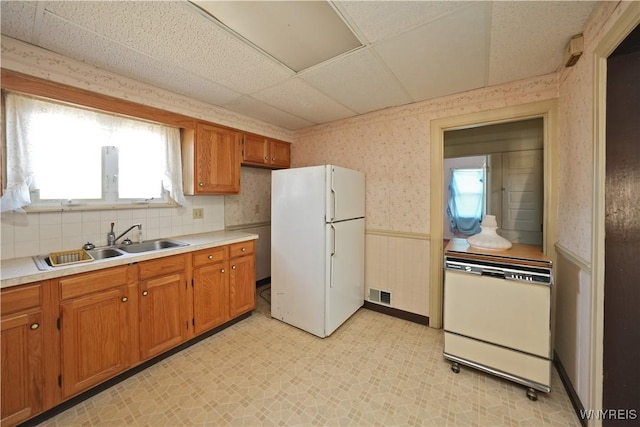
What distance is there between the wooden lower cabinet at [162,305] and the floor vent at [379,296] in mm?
1900

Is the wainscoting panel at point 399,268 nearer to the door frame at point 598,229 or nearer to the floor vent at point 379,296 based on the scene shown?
the floor vent at point 379,296

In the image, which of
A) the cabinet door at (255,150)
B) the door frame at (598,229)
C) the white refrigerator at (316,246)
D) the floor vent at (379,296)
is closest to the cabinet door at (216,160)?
the cabinet door at (255,150)

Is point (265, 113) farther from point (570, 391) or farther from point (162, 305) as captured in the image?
point (570, 391)

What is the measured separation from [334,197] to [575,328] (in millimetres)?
1898

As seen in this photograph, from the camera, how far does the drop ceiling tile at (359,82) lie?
179 centimetres

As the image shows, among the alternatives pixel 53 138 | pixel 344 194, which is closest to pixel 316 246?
pixel 344 194

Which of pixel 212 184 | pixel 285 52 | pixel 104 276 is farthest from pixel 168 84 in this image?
pixel 104 276

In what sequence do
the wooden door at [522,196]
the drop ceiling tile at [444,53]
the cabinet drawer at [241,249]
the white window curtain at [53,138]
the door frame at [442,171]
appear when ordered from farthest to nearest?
the wooden door at [522,196] < the cabinet drawer at [241,249] < the door frame at [442,171] < the white window curtain at [53,138] < the drop ceiling tile at [444,53]

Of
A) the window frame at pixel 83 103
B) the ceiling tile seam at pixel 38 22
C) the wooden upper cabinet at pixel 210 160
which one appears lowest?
the wooden upper cabinet at pixel 210 160

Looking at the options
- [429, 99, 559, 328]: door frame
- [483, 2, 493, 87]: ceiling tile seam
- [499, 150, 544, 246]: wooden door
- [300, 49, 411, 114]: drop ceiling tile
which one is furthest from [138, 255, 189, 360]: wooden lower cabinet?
[499, 150, 544, 246]: wooden door

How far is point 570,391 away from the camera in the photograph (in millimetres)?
1617

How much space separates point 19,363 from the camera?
4.43ft

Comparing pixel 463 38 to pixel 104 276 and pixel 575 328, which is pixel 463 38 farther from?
pixel 104 276

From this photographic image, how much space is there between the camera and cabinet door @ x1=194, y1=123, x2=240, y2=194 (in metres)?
2.47
